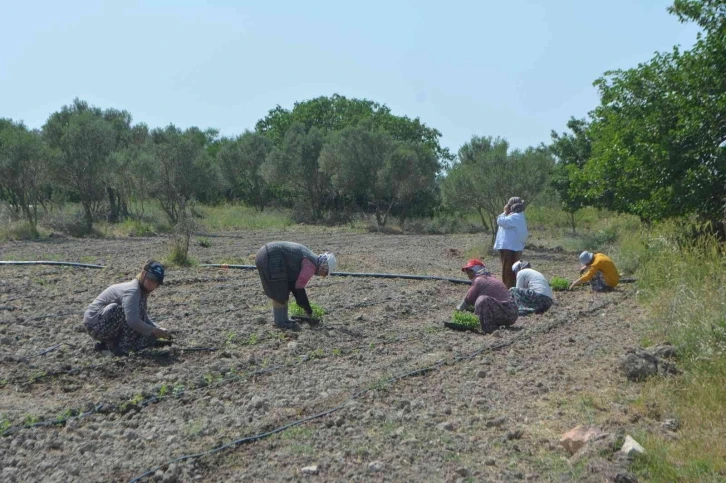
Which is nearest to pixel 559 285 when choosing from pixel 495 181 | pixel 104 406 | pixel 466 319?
pixel 466 319

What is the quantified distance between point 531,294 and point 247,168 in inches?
1517

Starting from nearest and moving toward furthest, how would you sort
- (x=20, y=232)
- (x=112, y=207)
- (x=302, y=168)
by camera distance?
(x=20, y=232) → (x=112, y=207) → (x=302, y=168)

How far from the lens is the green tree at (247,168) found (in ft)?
156

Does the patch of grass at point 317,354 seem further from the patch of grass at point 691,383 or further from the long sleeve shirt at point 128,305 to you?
the patch of grass at point 691,383

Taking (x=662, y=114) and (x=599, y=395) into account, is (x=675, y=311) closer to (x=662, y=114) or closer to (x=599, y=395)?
(x=599, y=395)

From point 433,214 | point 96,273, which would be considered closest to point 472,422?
point 96,273

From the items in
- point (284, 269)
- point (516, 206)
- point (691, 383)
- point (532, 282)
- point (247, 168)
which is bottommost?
point (691, 383)

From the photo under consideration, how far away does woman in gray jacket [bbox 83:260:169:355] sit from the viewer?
7.94m

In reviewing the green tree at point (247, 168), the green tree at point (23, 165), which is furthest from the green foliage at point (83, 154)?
the green tree at point (247, 168)

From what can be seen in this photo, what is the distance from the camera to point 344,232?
34.0 metres

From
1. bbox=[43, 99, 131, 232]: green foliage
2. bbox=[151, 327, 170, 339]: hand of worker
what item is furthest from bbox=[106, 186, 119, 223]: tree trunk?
bbox=[151, 327, 170, 339]: hand of worker

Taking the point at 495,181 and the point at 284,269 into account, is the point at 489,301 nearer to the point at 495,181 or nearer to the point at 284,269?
the point at 284,269

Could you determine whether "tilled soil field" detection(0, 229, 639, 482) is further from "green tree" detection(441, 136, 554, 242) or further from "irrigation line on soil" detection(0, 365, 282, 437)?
"green tree" detection(441, 136, 554, 242)

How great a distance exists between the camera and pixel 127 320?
7898 mm
